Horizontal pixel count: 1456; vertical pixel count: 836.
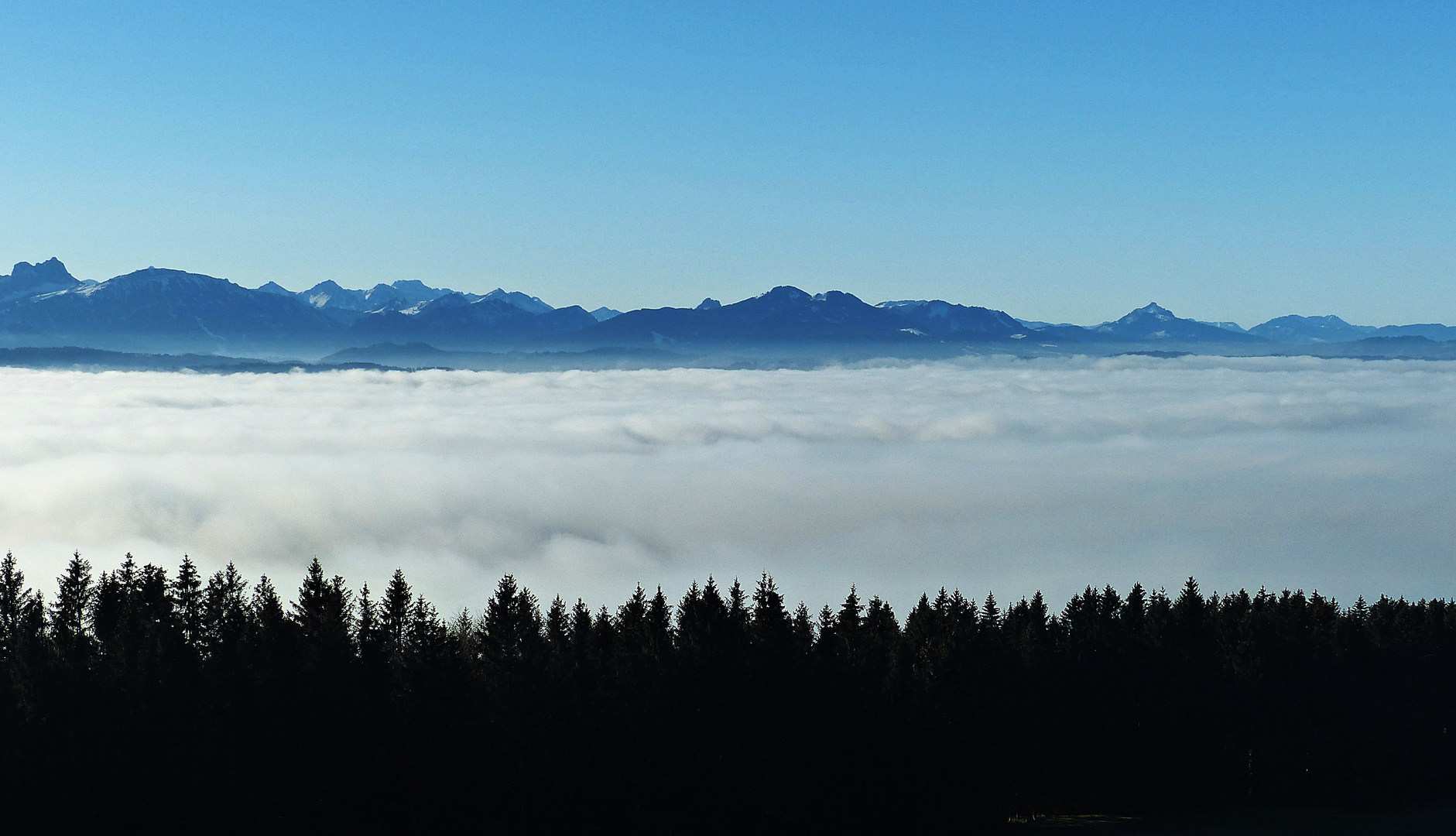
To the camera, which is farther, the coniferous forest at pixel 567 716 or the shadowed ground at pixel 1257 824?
the shadowed ground at pixel 1257 824

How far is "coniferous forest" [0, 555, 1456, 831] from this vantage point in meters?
43.2

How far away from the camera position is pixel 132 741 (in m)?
43.4

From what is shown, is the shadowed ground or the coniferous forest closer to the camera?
the coniferous forest

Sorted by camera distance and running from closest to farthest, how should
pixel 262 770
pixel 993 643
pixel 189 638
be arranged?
1. pixel 262 770
2. pixel 189 638
3. pixel 993 643

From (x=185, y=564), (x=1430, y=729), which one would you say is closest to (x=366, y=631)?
(x=185, y=564)

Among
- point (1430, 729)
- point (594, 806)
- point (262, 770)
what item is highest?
point (262, 770)

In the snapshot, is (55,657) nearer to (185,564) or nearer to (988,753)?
(185,564)

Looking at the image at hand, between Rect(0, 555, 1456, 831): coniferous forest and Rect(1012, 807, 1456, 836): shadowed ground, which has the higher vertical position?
Rect(0, 555, 1456, 831): coniferous forest

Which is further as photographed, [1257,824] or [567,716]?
[1257,824]

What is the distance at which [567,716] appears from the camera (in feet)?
154

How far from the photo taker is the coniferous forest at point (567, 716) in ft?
142

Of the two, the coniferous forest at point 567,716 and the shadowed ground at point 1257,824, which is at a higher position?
the coniferous forest at point 567,716

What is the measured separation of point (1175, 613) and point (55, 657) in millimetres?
63238

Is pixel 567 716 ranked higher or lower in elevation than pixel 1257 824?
higher
